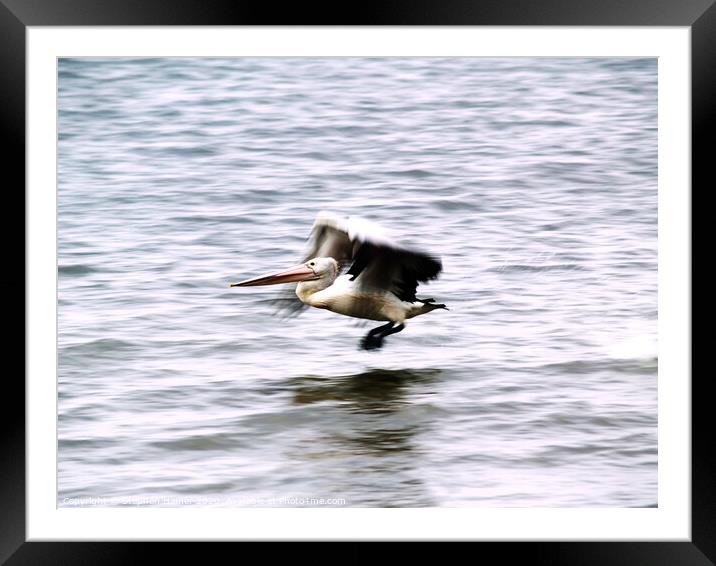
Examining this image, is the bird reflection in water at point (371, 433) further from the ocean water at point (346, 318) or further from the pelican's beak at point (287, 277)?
the pelican's beak at point (287, 277)

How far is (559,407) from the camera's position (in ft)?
8.36

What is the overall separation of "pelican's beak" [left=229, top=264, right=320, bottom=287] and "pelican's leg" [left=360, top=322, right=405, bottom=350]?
202mm

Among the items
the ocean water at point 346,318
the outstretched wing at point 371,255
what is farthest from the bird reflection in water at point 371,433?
the outstretched wing at point 371,255

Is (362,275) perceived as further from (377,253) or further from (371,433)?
(371,433)

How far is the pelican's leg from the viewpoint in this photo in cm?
262

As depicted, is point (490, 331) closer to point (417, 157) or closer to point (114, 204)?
point (417, 157)

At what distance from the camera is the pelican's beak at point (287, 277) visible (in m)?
2.65

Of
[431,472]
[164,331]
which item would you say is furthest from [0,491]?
[431,472]

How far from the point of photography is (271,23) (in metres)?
2.16

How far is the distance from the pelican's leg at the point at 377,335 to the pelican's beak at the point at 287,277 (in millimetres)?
202

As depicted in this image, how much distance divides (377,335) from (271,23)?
0.82 meters

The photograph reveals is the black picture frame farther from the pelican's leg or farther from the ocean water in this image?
the pelican's leg

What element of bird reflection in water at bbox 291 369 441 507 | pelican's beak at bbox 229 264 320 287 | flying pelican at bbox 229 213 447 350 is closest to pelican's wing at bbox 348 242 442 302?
flying pelican at bbox 229 213 447 350

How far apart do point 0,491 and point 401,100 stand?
1338 mm
